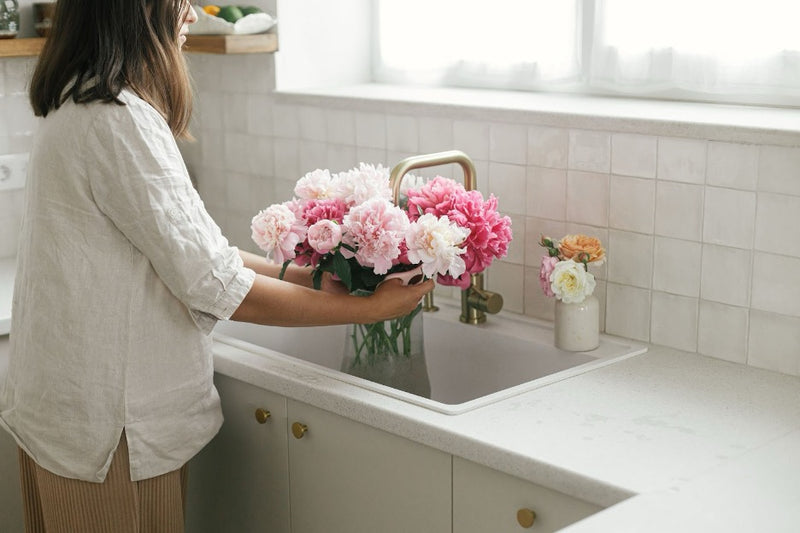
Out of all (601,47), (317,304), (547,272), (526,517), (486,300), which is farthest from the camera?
(601,47)

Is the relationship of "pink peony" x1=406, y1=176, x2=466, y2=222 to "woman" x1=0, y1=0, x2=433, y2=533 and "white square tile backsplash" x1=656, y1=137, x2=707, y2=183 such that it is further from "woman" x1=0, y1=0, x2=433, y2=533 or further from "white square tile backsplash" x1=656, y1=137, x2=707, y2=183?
"white square tile backsplash" x1=656, y1=137, x2=707, y2=183

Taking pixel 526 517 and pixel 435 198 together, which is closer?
pixel 526 517

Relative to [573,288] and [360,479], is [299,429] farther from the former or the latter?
[573,288]

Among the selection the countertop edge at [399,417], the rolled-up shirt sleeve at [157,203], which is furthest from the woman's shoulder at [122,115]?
the countertop edge at [399,417]

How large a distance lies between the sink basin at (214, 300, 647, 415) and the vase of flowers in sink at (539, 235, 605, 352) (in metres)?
0.03

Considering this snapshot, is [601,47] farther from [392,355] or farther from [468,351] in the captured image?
[392,355]

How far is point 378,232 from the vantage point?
1733 millimetres

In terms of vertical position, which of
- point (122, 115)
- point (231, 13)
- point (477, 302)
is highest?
point (231, 13)

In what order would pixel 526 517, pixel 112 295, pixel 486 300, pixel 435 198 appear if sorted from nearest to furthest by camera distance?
pixel 526 517
pixel 112 295
pixel 435 198
pixel 486 300

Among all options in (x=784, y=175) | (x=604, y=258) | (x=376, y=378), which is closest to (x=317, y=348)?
(x=376, y=378)

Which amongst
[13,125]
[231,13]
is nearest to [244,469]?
[231,13]

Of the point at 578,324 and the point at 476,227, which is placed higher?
the point at 476,227

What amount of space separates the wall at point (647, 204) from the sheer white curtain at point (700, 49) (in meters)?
0.28

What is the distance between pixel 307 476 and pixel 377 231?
18.2 inches
